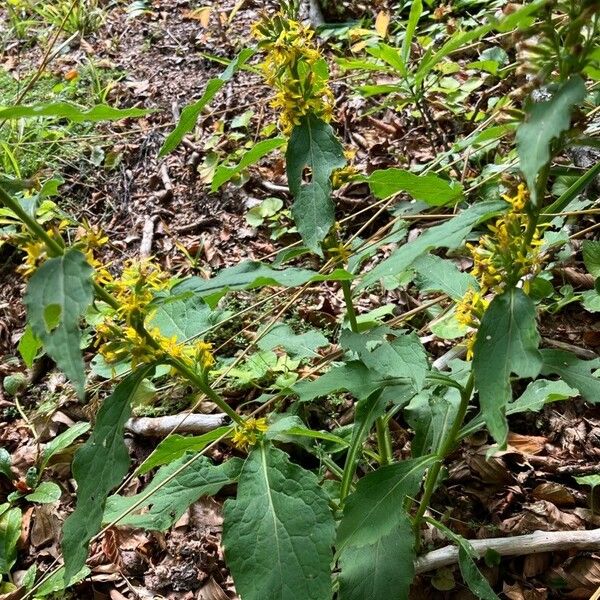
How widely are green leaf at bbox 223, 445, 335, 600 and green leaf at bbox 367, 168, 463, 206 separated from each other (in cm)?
79

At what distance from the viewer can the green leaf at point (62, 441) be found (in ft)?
8.98

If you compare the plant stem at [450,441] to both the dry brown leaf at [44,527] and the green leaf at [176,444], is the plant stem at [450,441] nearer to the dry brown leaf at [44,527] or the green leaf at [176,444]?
the green leaf at [176,444]

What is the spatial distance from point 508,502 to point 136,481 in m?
1.56

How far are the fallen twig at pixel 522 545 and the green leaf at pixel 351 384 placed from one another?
695 millimetres

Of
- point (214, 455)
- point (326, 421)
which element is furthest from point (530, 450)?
point (214, 455)

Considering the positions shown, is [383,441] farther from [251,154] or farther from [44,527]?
[44,527]

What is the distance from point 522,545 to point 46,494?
1953 mm

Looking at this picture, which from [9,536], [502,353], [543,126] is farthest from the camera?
[9,536]

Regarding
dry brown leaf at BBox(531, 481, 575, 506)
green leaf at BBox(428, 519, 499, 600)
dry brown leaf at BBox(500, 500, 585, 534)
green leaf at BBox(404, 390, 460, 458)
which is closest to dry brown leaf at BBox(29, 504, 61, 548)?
green leaf at BBox(404, 390, 460, 458)

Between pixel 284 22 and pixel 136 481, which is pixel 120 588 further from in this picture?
pixel 284 22

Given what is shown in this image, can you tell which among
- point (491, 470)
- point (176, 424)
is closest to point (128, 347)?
point (176, 424)

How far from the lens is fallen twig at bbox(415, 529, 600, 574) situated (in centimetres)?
194

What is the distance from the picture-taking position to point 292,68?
1539mm

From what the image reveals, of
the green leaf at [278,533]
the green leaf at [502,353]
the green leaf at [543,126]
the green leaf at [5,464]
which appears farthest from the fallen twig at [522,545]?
the green leaf at [5,464]
